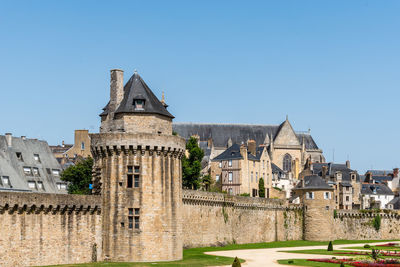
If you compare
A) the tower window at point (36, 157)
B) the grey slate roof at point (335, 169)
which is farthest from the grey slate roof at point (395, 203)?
the tower window at point (36, 157)

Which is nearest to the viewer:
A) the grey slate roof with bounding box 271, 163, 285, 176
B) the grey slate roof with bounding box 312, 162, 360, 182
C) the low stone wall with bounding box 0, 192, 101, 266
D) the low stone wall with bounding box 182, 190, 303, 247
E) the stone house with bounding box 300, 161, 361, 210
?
the low stone wall with bounding box 0, 192, 101, 266

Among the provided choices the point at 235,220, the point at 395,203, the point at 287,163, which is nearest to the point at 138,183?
the point at 235,220

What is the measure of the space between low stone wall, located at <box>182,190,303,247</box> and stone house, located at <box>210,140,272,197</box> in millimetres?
18384

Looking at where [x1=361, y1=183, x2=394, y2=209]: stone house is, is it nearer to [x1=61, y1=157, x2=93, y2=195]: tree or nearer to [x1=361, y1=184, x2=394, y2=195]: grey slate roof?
[x1=361, y1=184, x2=394, y2=195]: grey slate roof

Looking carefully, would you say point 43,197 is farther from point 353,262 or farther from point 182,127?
point 182,127

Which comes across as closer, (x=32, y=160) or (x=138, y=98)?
(x=138, y=98)

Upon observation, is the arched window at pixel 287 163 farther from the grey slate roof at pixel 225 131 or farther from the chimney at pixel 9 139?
the chimney at pixel 9 139

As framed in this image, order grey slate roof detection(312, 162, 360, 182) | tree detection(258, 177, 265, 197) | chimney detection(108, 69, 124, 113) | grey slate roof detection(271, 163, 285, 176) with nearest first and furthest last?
chimney detection(108, 69, 124, 113) → tree detection(258, 177, 265, 197) → grey slate roof detection(312, 162, 360, 182) → grey slate roof detection(271, 163, 285, 176)

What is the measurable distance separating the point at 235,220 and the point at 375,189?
6385 centimetres

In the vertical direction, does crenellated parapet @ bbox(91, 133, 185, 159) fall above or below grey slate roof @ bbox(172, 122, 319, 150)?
below

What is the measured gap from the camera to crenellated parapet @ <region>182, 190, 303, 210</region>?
6681cm

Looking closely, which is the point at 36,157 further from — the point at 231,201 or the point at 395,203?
the point at 395,203

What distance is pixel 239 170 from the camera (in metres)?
106

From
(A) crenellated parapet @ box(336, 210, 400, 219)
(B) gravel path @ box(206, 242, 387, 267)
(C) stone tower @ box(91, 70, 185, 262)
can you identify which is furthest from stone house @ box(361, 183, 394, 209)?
(C) stone tower @ box(91, 70, 185, 262)
